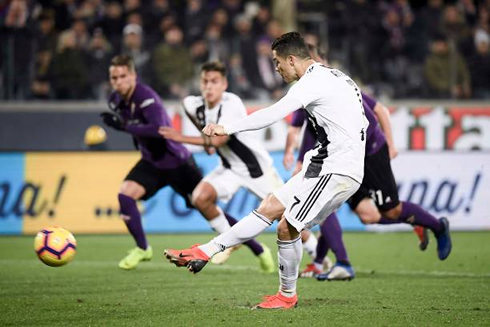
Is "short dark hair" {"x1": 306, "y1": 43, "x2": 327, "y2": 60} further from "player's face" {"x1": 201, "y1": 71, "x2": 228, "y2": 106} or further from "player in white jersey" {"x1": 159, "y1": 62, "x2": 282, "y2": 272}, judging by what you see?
"player's face" {"x1": 201, "y1": 71, "x2": 228, "y2": 106}

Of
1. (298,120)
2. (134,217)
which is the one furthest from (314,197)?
(134,217)

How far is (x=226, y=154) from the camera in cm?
1011

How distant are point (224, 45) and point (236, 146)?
8113 mm

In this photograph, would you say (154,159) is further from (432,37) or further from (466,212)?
(432,37)

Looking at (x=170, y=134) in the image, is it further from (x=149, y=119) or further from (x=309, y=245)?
(x=309, y=245)

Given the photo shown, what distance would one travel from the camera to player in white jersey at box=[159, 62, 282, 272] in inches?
393

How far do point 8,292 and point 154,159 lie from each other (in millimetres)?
2558

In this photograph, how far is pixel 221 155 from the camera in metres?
10.1

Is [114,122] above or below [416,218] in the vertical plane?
above

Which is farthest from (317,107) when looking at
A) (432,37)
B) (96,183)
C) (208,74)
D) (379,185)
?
(432,37)

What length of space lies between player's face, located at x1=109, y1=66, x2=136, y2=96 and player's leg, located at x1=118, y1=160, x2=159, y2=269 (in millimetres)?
884

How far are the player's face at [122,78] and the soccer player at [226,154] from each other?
64 cm

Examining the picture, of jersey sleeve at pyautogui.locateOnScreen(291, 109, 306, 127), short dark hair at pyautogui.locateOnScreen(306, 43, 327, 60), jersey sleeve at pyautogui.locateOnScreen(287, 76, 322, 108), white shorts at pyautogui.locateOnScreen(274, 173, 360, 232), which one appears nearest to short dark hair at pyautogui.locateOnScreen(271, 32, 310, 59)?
jersey sleeve at pyautogui.locateOnScreen(287, 76, 322, 108)

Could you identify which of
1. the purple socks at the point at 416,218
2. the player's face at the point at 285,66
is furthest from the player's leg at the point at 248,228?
the purple socks at the point at 416,218
